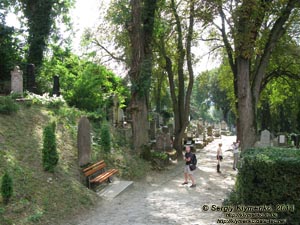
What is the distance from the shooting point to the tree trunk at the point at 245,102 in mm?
14250

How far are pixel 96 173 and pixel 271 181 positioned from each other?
660cm

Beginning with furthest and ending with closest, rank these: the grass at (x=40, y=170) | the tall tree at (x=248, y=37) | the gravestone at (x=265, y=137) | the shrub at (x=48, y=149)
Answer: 1. the gravestone at (x=265, y=137)
2. the tall tree at (x=248, y=37)
3. the shrub at (x=48, y=149)
4. the grass at (x=40, y=170)

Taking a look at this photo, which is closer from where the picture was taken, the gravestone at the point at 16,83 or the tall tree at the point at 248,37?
the tall tree at the point at 248,37

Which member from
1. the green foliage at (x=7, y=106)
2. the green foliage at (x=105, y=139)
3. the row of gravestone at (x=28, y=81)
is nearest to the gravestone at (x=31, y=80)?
the row of gravestone at (x=28, y=81)

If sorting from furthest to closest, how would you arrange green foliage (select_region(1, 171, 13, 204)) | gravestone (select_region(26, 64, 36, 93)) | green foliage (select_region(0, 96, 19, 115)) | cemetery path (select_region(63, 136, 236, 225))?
gravestone (select_region(26, 64, 36, 93)) → green foliage (select_region(0, 96, 19, 115)) → cemetery path (select_region(63, 136, 236, 225)) → green foliage (select_region(1, 171, 13, 204))

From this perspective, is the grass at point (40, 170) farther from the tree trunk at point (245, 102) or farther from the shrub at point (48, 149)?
the tree trunk at point (245, 102)

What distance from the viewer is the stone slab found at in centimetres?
1053

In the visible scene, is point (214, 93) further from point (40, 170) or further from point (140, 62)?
point (40, 170)

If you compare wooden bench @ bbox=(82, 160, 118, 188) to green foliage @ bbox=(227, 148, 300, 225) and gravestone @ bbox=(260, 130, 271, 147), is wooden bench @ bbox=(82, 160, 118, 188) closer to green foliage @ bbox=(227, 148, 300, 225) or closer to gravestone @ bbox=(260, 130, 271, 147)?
green foliage @ bbox=(227, 148, 300, 225)

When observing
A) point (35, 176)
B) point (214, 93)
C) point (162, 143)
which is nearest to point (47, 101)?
point (35, 176)

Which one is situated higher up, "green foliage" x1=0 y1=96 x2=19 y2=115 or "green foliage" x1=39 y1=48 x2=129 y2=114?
"green foliage" x1=39 y1=48 x2=129 y2=114

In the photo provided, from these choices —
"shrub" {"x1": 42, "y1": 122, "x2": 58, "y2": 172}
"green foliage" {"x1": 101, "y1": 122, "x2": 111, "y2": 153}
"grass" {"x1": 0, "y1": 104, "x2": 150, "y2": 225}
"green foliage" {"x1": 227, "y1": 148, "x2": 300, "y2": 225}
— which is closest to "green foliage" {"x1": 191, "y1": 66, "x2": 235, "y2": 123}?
"green foliage" {"x1": 101, "y1": 122, "x2": 111, "y2": 153}

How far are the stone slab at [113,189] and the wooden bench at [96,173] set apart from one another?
33 centimetres

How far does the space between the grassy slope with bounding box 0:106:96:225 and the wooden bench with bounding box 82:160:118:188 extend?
330 millimetres
